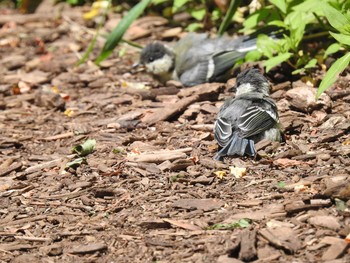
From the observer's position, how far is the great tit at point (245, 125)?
5.94 m

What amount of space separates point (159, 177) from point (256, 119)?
103 cm

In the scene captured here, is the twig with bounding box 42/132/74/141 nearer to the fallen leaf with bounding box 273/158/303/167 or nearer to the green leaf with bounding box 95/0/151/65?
the green leaf with bounding box 95/0/151/65

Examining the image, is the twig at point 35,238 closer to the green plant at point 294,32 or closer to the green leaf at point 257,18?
the green plant at point 294,32

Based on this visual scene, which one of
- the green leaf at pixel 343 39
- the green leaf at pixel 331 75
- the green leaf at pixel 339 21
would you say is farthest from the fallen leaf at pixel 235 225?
the green leaf at pixel 339 21

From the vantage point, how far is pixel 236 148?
591 cm

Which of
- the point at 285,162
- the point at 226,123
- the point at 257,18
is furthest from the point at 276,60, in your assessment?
the point at 285,162

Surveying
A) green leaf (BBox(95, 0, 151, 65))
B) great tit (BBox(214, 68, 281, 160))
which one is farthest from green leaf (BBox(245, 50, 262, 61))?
green leaf (BBox(95, 0, 151, 65))

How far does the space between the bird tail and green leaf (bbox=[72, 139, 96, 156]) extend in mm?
1226

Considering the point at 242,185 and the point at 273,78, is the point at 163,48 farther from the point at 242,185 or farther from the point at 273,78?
the point at 242,185

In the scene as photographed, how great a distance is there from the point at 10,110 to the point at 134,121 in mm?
1687

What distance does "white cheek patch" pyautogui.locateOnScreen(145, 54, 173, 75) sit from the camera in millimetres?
8409

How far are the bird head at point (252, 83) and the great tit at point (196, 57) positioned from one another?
3.80 ft

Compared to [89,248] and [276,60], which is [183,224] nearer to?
[89,248]

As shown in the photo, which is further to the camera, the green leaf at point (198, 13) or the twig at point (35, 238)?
the green leaf at point (198, 13)
